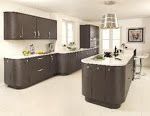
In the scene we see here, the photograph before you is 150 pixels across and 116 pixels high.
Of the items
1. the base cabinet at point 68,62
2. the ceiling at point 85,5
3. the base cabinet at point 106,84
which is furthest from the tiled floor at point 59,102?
the ceiling at point 85,5

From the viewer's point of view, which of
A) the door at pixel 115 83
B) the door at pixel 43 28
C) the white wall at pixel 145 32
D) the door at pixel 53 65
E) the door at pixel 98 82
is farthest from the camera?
the white wall at pixel 145 32

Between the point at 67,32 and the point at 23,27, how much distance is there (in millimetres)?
3292

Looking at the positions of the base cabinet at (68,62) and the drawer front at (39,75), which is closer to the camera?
the drawer front at (39,75)

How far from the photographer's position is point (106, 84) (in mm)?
3516

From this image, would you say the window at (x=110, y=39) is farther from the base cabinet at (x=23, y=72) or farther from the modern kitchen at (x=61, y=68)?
the base cabinet at (x=23, y=72)

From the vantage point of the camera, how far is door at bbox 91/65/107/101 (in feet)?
11.6

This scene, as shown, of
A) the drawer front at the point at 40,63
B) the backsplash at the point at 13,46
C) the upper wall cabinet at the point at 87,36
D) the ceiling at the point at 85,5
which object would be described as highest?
the ceiling at the point at 85,5

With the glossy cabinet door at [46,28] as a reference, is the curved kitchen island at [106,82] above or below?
below

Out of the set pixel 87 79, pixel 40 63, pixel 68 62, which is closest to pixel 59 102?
pixel 87 79

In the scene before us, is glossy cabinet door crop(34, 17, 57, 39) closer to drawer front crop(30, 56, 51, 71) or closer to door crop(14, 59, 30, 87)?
drawer front crop(30, 56, 51, 71)

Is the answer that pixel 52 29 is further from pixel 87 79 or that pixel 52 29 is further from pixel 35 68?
pixel 87 79

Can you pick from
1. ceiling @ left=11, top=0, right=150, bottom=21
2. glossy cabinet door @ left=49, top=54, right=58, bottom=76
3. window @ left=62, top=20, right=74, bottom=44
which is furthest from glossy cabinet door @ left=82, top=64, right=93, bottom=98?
window @ left=62, top=20, right=74, bottom=44

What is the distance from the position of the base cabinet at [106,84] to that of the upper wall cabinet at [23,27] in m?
2.33

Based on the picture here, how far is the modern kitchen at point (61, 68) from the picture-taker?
3.48 metres
